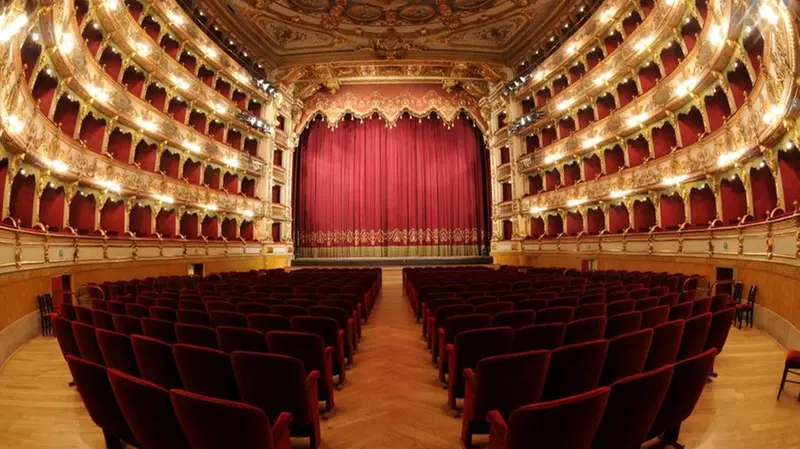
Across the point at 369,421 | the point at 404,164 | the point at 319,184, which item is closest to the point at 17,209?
the point at 369,421

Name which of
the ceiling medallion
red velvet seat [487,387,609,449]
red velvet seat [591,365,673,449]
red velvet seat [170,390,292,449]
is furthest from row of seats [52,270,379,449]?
the ceiling medallion

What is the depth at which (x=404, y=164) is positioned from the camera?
17500mm

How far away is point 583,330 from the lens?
8.18ft

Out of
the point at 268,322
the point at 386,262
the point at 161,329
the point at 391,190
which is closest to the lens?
the point at 161,329

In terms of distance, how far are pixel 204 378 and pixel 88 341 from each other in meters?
1.16

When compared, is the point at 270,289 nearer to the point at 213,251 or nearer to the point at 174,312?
the point at 174,312

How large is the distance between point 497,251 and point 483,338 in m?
13.8

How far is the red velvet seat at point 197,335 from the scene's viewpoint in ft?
8.30

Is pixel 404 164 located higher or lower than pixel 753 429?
higher

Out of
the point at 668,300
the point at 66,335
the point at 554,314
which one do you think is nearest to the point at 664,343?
the point at 554,314

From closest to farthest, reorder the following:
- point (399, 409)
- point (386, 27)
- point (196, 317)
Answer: point (399, 409) < point (196, 317) < point (386, 27)

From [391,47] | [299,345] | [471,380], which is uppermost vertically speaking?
[391,47]

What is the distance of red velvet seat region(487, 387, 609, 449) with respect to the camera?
1.13 metres

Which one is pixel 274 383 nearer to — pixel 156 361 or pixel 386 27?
pixel 156 361
